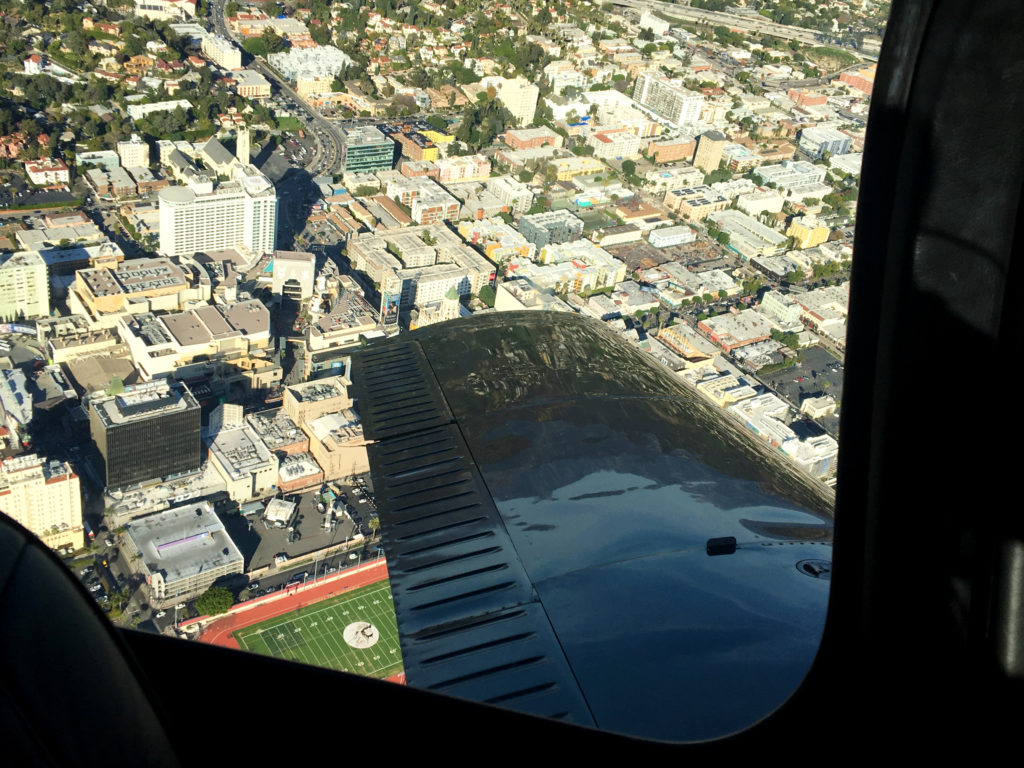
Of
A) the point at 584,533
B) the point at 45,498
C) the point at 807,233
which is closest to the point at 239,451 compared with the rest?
the point at 45,498

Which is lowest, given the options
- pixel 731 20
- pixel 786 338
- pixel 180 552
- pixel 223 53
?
pixel 180 552

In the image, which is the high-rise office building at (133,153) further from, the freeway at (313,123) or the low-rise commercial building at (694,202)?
the low-rise commercial building at (694,202)

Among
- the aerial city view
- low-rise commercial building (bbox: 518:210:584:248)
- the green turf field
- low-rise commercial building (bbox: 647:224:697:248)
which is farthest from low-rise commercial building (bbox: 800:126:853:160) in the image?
the green turf field

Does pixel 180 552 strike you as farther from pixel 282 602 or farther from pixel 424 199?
pixel 424 199

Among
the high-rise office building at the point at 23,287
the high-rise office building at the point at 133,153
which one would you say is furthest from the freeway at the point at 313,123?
the high-rise office building at the point at 23,287

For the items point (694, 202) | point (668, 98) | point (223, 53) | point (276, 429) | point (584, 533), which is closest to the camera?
point (584, 533)

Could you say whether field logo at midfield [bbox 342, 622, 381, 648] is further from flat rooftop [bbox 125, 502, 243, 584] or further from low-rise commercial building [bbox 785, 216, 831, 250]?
low-rise commercial building [bbox 785, 216, 831, 250]

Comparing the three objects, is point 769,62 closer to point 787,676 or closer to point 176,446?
point 176,446

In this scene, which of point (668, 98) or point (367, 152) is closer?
point (367, 152)
